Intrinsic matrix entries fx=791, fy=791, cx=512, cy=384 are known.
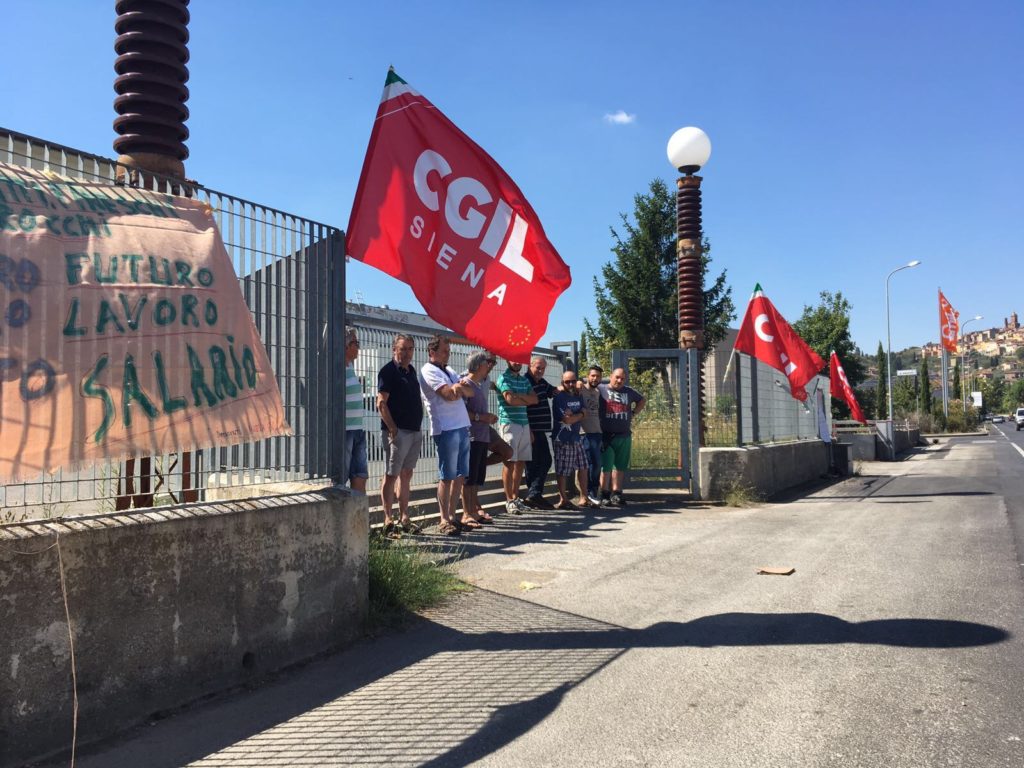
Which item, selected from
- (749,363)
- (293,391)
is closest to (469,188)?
(293,391)

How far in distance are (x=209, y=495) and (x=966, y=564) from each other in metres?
5.93

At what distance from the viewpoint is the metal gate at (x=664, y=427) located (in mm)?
11312

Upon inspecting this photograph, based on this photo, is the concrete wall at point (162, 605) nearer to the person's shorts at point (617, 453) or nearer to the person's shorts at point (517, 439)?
the person's shorts at point (517, 439)

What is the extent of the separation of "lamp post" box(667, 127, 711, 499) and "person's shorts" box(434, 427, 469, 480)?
4.83 metres

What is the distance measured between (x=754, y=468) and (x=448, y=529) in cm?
589

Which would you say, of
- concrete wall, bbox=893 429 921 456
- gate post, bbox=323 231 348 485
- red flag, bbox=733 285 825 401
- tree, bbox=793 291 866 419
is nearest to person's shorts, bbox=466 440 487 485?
gate post, bbox=323 231 348 485

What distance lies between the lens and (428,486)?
9.20 m

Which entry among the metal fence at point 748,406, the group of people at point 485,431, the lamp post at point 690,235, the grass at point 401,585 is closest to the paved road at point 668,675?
the grass at point 401,585

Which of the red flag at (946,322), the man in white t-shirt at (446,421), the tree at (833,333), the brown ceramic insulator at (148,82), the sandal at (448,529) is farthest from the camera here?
the red flag at (946,322)

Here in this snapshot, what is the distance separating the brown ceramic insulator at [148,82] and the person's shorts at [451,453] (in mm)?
3768

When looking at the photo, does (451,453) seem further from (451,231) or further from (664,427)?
(664,427)

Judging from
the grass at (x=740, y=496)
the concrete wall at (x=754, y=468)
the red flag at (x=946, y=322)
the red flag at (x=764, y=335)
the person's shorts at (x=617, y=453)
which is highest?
the red flag at (x=946, y=322)

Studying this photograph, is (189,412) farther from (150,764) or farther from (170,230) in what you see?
(150,764)

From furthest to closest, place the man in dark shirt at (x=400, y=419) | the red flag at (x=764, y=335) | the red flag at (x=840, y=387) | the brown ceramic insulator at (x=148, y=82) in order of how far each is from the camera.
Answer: the red flag at (x=840, y=387), the red flag at (x=764, y=335), the man in dark shirt at (x=400, y=419), the brown ceramic insulator at (x=148, y=82)
